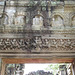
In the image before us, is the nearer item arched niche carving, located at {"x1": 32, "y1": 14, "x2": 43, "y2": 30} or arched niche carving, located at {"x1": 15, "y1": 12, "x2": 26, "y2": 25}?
arched niche carving, located at {"x1": 32, "y1": 14, "x2": 43, "y2": 30}

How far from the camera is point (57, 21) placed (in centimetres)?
392

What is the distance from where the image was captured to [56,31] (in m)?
3.70

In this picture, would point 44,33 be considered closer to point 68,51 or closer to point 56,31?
point 56,31

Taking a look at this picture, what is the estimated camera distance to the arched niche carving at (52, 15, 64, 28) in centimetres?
384

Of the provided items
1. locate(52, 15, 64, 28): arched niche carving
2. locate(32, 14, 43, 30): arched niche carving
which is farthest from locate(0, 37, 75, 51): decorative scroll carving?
locate(52, 15, 64, 28): arched niche carving

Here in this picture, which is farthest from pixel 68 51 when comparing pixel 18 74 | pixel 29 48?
pixel 18 74

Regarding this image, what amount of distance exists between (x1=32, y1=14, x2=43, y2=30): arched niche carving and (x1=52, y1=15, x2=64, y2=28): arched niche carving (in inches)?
14.7

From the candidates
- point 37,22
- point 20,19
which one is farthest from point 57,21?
point 20,19

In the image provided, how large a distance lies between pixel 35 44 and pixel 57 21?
961 millimetres

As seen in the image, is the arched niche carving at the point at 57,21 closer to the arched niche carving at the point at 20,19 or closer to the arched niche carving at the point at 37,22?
the arched niche carving at the point at 37,22

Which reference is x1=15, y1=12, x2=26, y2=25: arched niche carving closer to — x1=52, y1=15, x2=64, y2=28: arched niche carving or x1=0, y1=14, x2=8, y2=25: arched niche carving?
x1=0, y1=14, x2=8, y2=25: arched niche carving

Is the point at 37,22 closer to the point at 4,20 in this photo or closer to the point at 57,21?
the point at 57,21

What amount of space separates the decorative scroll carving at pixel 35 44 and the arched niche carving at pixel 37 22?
31 centimetres

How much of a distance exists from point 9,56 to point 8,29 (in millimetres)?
734
